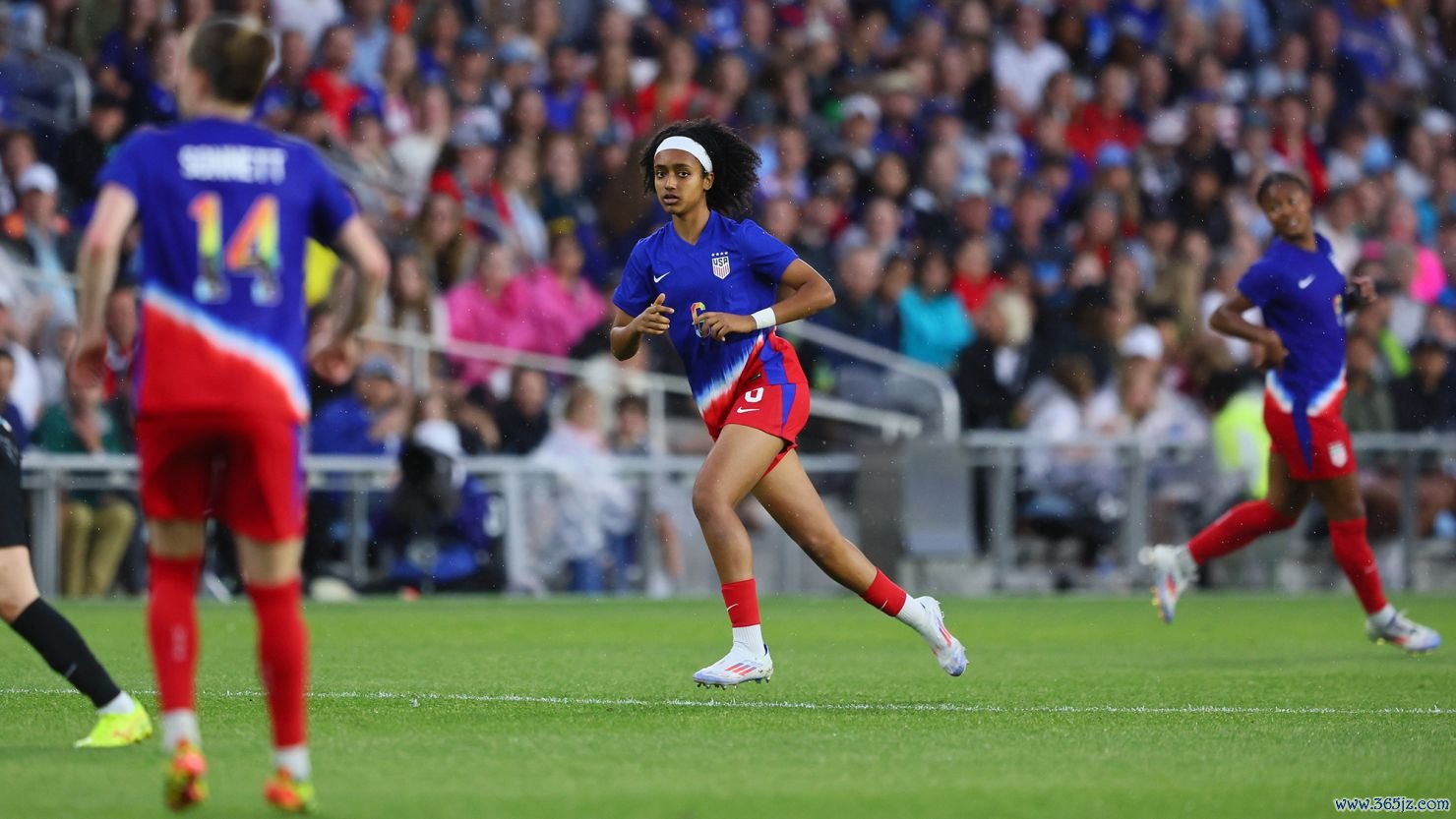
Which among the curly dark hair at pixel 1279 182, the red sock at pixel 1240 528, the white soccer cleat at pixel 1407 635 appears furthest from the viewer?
the red sock at pixel 1240 528

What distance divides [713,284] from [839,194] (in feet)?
38.3

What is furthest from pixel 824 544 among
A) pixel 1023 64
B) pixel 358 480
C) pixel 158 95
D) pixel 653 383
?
pixel 1023 64

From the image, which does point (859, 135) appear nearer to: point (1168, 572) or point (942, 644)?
point (1168, 572)

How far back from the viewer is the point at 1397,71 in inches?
1011

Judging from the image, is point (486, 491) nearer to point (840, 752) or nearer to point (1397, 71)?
point (840, 752)

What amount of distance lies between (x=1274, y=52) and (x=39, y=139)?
46.9 feet

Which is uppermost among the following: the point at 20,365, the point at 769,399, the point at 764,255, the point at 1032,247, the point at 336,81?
the point at 336,81

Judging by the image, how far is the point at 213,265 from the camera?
5508mm

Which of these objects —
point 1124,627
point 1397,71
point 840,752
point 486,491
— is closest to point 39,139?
point 486,491

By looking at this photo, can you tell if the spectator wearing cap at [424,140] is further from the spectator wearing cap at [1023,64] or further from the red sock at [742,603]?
the red sock at [742,603]

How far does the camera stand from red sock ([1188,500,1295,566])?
11.7m

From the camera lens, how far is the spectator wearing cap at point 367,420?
17.1 metres

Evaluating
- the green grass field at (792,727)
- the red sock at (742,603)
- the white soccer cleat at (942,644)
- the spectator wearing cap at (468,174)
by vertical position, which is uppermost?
the spectator wearing cap at (468,174)

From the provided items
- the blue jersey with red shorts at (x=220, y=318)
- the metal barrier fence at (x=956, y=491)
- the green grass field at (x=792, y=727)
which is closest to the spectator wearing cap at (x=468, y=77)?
the metal barrier fence at (x=956, y=491)
